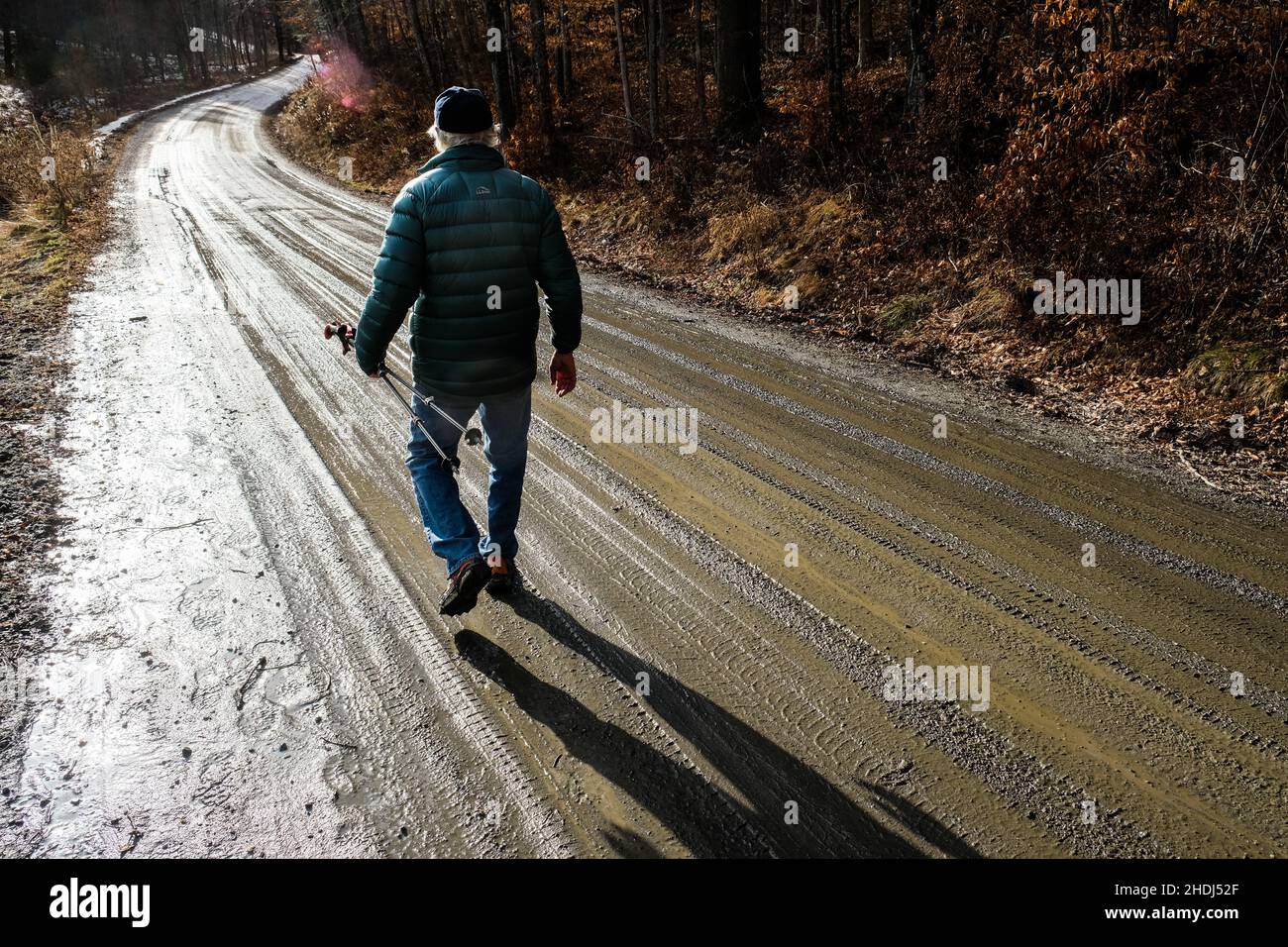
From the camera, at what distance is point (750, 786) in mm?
3092

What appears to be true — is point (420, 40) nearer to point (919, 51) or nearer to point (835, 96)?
point (835, 96)

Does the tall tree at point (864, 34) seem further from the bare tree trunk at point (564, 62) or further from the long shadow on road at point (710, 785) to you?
the long shadow on road at point (710, 785)

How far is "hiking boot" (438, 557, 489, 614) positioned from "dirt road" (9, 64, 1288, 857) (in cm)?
13

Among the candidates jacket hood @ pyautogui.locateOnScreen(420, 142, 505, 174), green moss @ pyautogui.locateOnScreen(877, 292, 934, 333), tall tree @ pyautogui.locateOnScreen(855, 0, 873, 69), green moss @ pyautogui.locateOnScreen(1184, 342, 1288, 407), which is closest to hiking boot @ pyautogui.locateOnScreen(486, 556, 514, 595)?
jacket hood @ pyautogui.locateOnScreen(420, 142, 505, 174)

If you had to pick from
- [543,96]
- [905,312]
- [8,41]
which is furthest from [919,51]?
[8,41]

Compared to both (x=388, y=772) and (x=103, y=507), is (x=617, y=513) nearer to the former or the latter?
(x=388, y=772)

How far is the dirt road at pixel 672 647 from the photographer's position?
117 inches

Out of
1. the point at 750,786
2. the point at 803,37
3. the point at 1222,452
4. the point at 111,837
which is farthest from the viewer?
the point at 803,37

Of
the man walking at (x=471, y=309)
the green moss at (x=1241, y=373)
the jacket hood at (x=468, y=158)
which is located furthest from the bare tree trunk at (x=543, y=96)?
the jacket hood at (x=468, y=158)

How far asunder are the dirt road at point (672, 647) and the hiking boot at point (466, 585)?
0.13 m

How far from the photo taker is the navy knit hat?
357 cm

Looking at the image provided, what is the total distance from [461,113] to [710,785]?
2915mm
